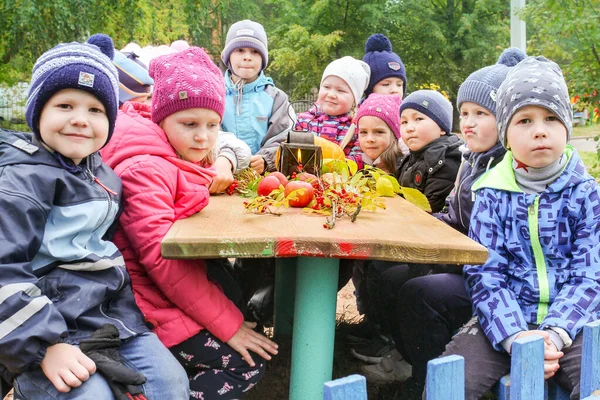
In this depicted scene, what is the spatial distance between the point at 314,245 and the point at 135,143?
90cm

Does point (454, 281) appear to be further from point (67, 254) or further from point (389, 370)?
point (67, 254)

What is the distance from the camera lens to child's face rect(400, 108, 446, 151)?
345cm

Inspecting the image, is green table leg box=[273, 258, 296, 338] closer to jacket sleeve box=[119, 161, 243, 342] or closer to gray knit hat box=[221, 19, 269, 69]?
jacket sleeve box=[119, 161, 243, 342]

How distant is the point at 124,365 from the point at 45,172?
25.5 inches

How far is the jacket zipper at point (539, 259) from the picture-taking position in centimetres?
234

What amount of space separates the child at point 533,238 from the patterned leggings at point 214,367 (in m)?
0.76

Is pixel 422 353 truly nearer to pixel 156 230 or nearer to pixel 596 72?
pixel 156 230

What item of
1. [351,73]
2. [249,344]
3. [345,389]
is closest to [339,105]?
[351,73]

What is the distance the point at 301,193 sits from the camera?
2.46 metres

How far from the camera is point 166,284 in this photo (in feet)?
7.23

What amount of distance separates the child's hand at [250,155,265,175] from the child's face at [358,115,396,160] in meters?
0.61

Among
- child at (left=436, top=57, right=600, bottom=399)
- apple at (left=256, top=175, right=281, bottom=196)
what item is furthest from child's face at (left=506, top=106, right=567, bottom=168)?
apple at (left=256, top=175, right=281, bottom=196)

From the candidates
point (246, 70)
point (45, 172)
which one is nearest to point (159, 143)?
point (45, 172)

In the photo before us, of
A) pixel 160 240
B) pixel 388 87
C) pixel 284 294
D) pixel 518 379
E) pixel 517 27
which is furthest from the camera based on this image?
pixel 517 27
